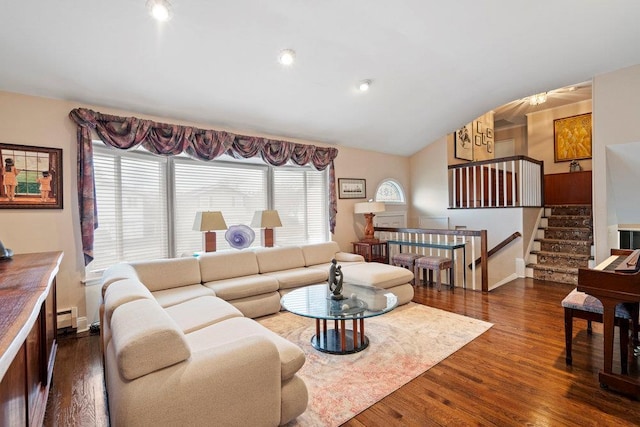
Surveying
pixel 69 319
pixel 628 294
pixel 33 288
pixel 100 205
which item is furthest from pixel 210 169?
pixel 628 294

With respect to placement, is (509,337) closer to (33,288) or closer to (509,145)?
(33,288)

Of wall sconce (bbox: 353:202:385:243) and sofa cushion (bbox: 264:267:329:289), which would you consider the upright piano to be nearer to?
sofa cushion (bbox: 264:267:329:289)

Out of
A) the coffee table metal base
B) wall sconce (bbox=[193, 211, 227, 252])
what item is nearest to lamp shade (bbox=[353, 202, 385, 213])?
wall sconce (bbox=[193, 211, 227, 252])

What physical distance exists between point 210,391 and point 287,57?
2.98 meters

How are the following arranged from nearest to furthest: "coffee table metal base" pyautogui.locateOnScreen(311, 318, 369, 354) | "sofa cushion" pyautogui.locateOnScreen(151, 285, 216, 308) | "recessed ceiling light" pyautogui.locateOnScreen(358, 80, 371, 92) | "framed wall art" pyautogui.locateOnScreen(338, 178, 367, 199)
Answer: "coffee table metal base" pyautogui.locateOnScreen(311, 318, 369, 354) < "sofa cushion" pyautogui.locateOnScreen(151, 285, 216, 308) < "recessed ceiling light" pyautogui.locateOnScreen(358, 80, 371, 92) < "framed wall art" pyautogui.locateOnScreen(338, 178, 367, 199)

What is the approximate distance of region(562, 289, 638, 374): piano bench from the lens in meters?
2.11

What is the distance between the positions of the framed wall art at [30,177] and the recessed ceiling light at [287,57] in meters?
2.47

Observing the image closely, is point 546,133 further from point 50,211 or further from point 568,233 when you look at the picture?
point 50,211

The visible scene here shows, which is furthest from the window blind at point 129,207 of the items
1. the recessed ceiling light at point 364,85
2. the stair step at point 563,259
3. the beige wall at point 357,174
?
the stair step at point 563,259

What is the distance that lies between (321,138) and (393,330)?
3.31 m

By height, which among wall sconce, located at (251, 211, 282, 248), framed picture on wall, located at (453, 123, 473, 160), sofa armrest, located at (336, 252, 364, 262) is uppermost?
framed picture on wall, located at (453, 123, 473, 160)

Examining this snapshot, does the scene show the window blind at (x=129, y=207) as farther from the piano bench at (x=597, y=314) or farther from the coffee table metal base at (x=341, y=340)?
the piano bench at (x=597, y=314)

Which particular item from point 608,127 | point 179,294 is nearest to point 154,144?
point 179,294

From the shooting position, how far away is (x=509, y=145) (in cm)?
820
